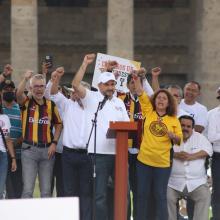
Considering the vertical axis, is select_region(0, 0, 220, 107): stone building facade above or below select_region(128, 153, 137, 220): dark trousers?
above

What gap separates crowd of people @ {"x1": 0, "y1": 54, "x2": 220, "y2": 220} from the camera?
10.8 metres

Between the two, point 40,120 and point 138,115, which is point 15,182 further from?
point 138,115

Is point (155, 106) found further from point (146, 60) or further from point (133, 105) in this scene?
point (146, 60)

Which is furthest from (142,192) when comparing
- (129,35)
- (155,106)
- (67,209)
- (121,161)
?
(129,35)

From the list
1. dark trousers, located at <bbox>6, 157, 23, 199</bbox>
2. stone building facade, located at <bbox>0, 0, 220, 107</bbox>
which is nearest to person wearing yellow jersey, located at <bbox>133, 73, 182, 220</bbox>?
dark trousers, located at <bbox>6, 157, 23, 199</bbox>

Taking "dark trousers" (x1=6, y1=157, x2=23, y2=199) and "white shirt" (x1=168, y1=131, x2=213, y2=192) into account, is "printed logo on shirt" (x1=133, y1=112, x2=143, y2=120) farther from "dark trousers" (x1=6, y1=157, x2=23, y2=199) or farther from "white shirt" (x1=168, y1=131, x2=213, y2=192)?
"dark trousers" (x1=6, y1=157, x2=23, y2=199)

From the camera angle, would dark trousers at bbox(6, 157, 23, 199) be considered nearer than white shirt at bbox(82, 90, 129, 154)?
No

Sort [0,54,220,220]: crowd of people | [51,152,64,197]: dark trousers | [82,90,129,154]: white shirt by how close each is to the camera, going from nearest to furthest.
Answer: [82,90,129,154]: white shirt → [0,54,220,220]: crowd of people → [51,152,64,197]: dark trousers

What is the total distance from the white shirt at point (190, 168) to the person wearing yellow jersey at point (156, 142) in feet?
2.09

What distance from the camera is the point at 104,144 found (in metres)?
10.7

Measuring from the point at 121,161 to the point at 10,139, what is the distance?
299cm

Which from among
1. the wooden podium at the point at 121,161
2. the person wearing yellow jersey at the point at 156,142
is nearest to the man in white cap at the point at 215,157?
the person wearing yellow jersey at the point at 156,142

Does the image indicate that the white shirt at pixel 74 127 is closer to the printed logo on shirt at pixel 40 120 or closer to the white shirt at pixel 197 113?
the printed logo on shirt at pixel 40 120

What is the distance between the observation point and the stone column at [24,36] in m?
34.1
